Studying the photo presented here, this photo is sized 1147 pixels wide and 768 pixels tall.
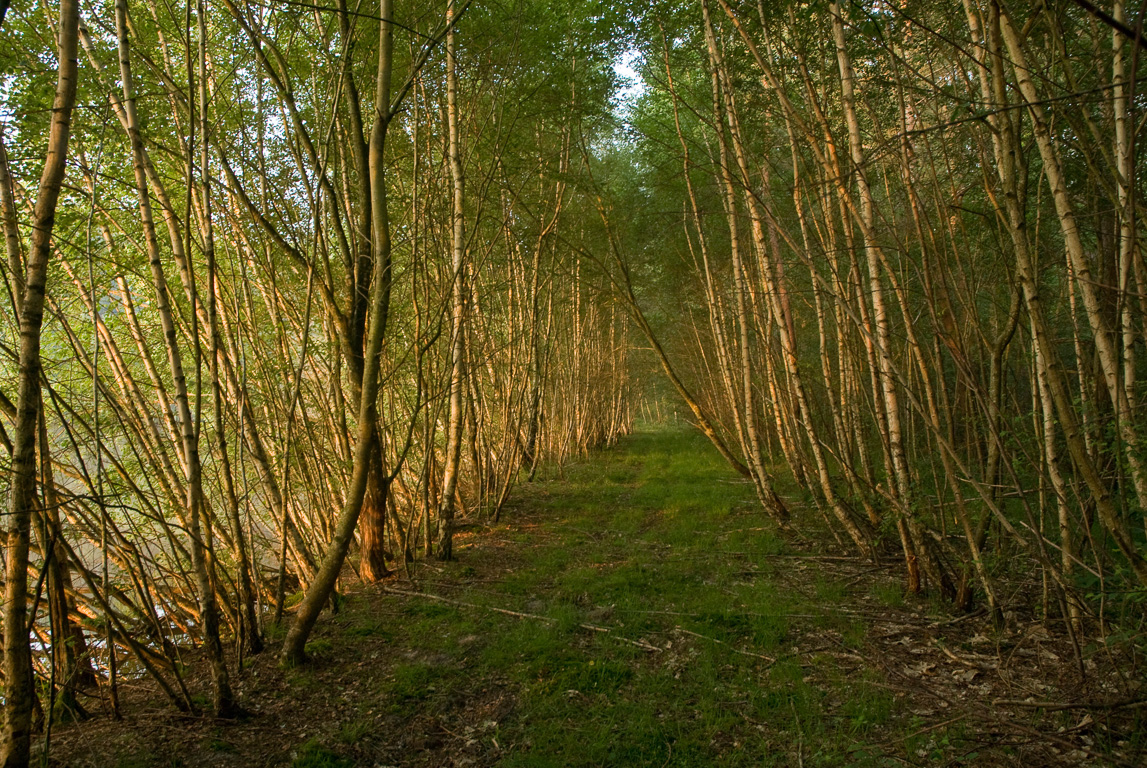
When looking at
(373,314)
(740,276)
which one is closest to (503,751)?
(373,314)

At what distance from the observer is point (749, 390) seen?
6.29 metres

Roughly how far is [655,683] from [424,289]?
323 cm

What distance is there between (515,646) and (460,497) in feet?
11.3

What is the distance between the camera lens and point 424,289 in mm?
4969

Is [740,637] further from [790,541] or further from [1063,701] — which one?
[790,541]

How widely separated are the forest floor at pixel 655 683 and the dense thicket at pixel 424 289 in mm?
227

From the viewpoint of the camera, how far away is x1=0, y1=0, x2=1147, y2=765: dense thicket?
2.16 m

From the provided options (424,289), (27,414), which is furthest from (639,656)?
(424,289)

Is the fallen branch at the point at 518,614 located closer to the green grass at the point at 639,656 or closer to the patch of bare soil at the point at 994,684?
the green grass at the point at 639,656

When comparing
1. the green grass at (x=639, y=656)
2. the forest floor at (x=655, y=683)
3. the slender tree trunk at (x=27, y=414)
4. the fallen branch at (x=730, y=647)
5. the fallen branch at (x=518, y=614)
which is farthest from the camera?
the fallen branch at (x=518, y=614)

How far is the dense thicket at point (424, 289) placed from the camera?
2.16 m

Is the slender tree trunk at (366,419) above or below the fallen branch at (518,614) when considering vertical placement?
above

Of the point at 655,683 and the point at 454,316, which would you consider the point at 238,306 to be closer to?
the point at 454,316

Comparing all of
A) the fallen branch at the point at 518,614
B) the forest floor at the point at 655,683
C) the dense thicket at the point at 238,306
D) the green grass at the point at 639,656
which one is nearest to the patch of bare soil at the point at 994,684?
the forest floor at the point at 655,683
